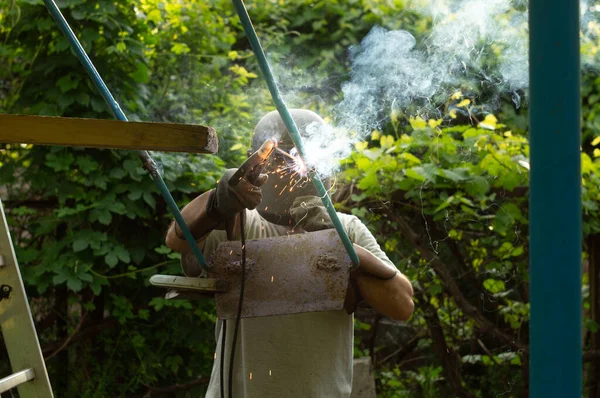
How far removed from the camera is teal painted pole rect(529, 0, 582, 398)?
1.20 metres

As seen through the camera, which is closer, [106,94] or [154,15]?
[106,94]

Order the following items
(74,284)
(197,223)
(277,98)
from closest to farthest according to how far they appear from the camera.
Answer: (277,98) → (197,223) → (74,284)

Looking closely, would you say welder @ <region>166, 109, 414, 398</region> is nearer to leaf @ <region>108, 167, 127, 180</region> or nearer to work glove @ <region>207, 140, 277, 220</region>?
work glove @ <region>207, 140, 277, 220</region>

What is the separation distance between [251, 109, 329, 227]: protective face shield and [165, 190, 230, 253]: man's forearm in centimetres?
25

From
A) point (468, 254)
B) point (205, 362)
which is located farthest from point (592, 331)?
point (205, 362)

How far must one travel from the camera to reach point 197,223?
7.25 feet

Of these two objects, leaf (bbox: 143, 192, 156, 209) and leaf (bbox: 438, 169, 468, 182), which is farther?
leaf (bbox: 143, 192, 156, 209)

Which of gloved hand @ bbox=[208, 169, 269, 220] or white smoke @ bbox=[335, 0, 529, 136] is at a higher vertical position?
white smoke @ bbox=[335, 0, 529, 136]

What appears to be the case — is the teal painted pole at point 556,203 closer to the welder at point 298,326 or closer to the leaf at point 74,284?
the welder at point 298,326

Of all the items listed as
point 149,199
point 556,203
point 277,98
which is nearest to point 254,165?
point 277,98

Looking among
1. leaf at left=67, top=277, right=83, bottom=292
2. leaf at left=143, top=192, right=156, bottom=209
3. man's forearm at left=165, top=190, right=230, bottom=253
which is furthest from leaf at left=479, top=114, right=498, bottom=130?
leaf at left=67, top=277, right=83, bottom=292

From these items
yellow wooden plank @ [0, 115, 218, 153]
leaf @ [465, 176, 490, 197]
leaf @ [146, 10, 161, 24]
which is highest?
leaf @ [146, 10, 161, 24]

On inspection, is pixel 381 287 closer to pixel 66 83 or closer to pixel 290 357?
pixel 290 357

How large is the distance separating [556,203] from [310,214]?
1.27 metres
